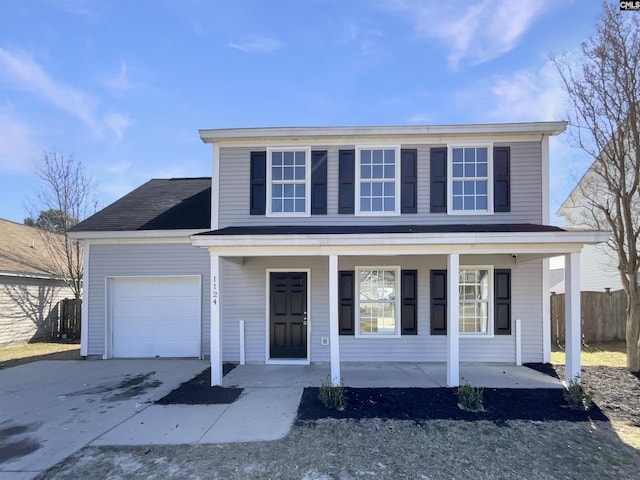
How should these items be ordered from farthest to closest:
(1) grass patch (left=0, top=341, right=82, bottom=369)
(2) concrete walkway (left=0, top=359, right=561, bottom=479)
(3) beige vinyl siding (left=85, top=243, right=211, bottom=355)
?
1. (1) grass patch (left=0, top=341, right=82, bottom=369)
2. (3) beige vinyl siding (left=85, top=243, right=211, bottom=355)
3. (2) concrete walkway (left=0, top=359, right=561, bottom=479)

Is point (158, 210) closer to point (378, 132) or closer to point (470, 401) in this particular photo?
point (378, 132)

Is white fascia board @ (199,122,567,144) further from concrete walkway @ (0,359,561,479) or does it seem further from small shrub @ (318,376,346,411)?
small shrub @ (318,376,346,411)

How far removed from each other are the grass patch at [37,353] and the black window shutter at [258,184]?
6107mm

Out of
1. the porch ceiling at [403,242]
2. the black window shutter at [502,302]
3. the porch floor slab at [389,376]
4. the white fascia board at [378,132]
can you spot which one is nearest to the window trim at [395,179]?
the white fascia board at [378,132]

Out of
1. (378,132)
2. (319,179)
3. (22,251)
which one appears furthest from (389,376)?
(22,251)

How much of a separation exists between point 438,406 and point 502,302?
3616mm

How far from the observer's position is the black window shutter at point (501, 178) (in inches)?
312

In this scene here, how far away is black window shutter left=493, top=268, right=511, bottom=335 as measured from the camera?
7840 millimetres

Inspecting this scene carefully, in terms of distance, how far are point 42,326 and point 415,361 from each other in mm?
12793

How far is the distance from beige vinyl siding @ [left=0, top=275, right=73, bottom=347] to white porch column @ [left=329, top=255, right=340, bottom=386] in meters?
11.5

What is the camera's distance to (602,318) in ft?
34.2

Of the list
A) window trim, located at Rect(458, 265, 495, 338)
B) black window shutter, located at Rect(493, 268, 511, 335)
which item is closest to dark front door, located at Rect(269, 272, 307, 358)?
window trim, located at Rect(458, 265, 495, 338)

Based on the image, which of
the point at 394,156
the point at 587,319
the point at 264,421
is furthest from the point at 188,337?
the point at 587,319

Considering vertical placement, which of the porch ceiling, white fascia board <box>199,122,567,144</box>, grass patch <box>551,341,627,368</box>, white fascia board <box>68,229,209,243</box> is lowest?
grass patch <box>551,341,627,368</box>
